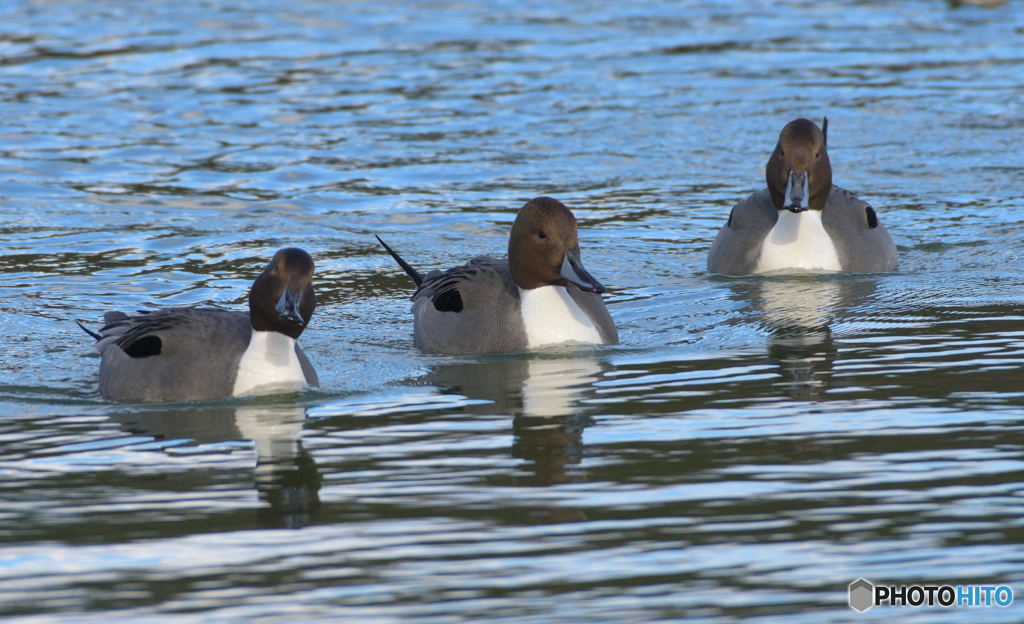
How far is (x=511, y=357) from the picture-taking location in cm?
1013

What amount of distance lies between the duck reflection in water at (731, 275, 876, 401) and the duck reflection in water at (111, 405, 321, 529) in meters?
2.50

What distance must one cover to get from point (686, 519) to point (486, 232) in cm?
810

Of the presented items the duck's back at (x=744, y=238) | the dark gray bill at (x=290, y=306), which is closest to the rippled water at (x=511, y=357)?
the duck's back at (x=744, y=238)

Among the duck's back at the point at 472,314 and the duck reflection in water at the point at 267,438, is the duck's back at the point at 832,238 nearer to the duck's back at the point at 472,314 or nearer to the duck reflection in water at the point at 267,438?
the duck's back at the point at 472,314

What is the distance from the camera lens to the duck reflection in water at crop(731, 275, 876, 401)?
9180 millimetres

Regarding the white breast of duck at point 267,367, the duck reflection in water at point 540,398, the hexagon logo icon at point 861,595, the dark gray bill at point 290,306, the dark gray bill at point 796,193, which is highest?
the dark gray bill at point 796,193

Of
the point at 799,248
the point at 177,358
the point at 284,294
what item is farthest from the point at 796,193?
the point at 177,358

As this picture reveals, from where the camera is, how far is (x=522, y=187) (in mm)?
16203

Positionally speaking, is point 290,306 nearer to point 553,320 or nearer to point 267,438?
point 267,438

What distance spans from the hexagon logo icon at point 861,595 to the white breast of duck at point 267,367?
3957 mm

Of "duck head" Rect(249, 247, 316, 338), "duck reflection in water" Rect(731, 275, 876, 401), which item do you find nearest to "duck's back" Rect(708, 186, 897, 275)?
"duck reflection in water" Rect(731, 275, 876, 401)

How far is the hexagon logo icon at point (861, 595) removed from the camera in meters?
5.72

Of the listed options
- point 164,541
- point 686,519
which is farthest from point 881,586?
point 164,541

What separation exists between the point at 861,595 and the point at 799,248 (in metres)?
7.12
